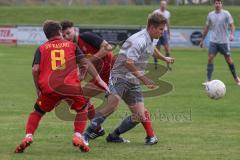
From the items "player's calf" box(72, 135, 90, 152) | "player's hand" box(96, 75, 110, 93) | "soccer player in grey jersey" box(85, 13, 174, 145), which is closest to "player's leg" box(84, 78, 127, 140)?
"soccer player in grey jersey" box(85, 13, 174, 145)

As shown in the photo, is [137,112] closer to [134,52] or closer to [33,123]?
[134,52]

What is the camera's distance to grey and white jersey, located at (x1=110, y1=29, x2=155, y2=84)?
8.98 meters

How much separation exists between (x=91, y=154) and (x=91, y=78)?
6.91ft

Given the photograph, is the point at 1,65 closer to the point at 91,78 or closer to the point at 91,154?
the point at 91,78

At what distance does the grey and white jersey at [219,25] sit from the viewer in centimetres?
1745

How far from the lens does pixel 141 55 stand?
9.12m

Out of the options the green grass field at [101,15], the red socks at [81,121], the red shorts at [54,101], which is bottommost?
the green grass field at [101,15]

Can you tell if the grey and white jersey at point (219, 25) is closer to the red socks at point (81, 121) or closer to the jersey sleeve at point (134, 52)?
the jersey sleeve at point (134, 52)

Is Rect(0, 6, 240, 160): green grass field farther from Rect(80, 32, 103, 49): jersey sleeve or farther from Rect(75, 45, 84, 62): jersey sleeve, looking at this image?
Rect(80, 32, 103, 49): jersey sleeve

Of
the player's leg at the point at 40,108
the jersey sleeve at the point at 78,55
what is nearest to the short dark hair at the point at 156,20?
the jersey sleeve at the point at 78,55

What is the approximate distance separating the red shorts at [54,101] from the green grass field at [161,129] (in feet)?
1.89

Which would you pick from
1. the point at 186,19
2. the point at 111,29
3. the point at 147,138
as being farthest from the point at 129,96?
the point at 186,19

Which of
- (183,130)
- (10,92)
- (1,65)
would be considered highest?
(183,130)

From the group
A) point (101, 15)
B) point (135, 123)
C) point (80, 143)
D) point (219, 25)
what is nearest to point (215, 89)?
point (135, 123)
